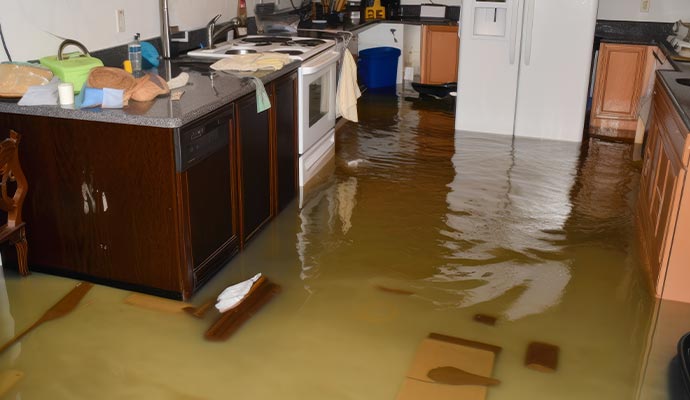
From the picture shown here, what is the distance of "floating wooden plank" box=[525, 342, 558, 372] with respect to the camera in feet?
8.60

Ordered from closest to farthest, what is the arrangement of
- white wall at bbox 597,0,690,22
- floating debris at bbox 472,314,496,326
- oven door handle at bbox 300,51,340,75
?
floating debris at bbox 472,314,496,326 → oven door handle at bbox 300,51,340,75 → white wall at bbox 597,0,690,22

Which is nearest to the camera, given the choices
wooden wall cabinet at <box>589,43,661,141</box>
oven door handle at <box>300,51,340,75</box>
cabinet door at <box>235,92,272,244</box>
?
cabinet door at <box>235,92,272,244</box>

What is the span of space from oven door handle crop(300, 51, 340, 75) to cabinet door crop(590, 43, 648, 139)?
2.43 meters

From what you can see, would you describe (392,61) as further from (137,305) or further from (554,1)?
(137,305)

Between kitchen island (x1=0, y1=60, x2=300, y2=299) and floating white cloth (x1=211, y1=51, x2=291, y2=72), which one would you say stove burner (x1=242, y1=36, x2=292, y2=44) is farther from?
kitchen island (x1=0, y1=60, x2=300, y2=299)

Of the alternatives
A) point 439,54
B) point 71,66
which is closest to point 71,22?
point 71,66

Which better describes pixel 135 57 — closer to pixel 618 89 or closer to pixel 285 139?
pixel 285 139

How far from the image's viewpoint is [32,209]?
3.10m

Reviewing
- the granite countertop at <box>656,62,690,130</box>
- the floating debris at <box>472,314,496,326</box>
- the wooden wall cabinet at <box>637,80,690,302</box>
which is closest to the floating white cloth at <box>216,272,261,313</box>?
the floating debris at <box>472,314,496,326</box>

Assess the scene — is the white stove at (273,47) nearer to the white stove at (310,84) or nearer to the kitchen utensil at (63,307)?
the white stove at (310,84)

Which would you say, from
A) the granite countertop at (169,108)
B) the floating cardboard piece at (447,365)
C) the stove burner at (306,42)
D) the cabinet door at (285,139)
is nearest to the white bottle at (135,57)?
the granite countertop at (169,108)

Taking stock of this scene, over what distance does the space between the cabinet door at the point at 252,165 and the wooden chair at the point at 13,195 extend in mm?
960

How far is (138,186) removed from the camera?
2.88 meters

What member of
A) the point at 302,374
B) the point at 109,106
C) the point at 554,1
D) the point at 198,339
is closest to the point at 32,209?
the point at 109,106
